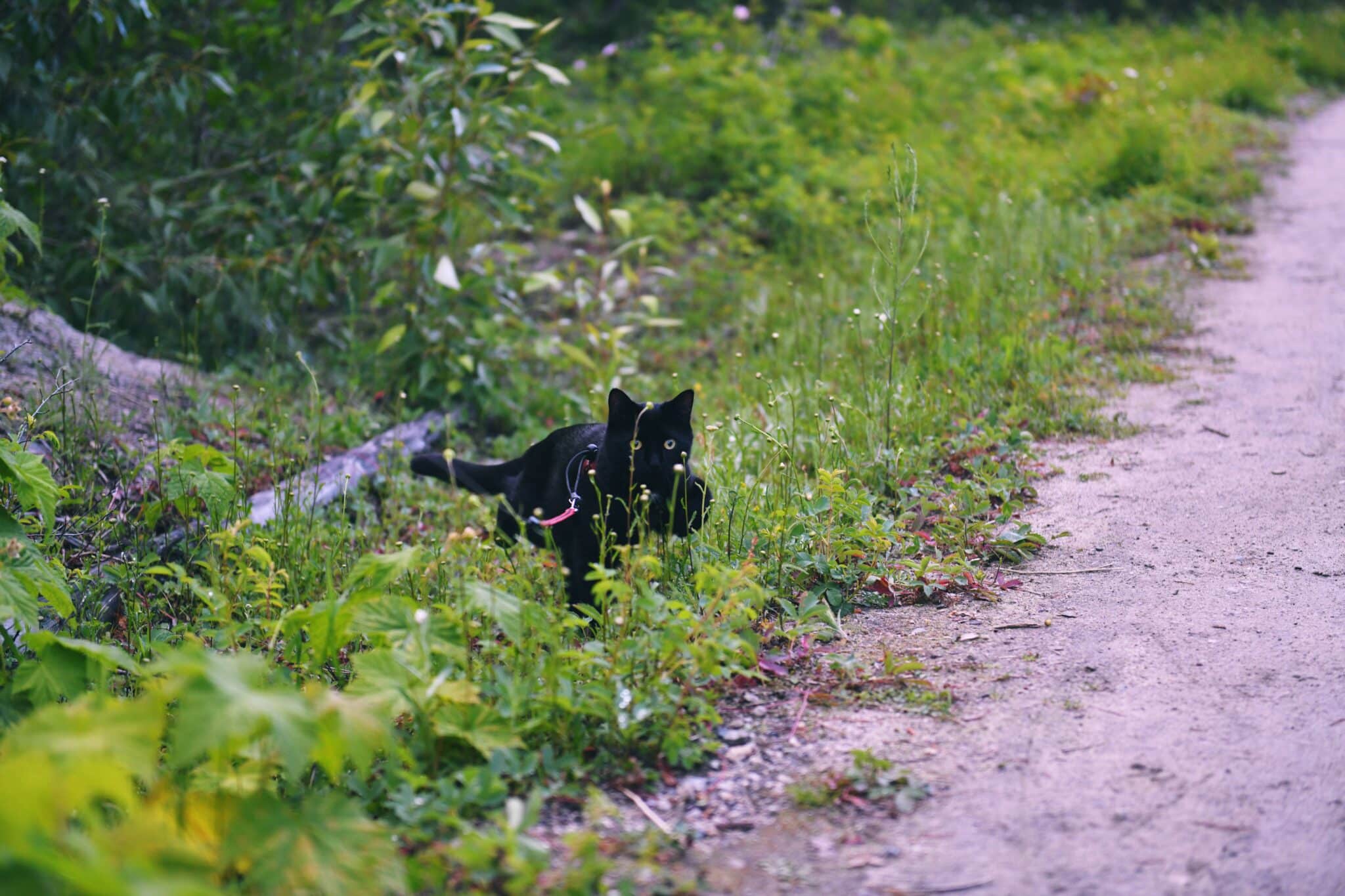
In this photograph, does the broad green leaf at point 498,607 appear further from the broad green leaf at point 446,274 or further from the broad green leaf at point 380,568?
the broad green leaf at point 446,274

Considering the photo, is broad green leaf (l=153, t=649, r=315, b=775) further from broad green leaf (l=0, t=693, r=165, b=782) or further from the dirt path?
the dirt path

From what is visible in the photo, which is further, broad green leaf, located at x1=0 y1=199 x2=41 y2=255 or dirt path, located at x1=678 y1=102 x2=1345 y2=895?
broad green leaf, located at x1=0 y1=199 x2=41 y2=255

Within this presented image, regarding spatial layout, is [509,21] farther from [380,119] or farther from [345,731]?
[345,731]

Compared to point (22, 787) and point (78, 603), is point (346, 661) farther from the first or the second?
point (22, 787)

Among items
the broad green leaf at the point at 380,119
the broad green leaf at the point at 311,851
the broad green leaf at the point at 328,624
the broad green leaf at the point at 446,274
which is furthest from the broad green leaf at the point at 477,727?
the broad green leaf at the point at 380,119

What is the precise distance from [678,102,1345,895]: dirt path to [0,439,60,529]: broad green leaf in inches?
68.8

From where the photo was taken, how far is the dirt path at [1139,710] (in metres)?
1.89

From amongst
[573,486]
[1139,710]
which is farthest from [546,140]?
[1139,710]

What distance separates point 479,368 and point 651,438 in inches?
87.5

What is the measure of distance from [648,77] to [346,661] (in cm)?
633

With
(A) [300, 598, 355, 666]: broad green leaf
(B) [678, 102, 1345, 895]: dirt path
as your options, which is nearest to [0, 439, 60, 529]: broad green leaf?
(A) [300, 598, 355, 666]: broad green leaf

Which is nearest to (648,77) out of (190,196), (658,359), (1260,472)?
(658,359)

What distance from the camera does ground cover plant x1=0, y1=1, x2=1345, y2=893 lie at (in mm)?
1938

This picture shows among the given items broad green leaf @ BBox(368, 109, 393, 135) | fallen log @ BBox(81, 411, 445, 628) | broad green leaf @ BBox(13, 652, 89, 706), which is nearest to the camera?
broad green leaf @ BBox(13, 652, 89, 706)
